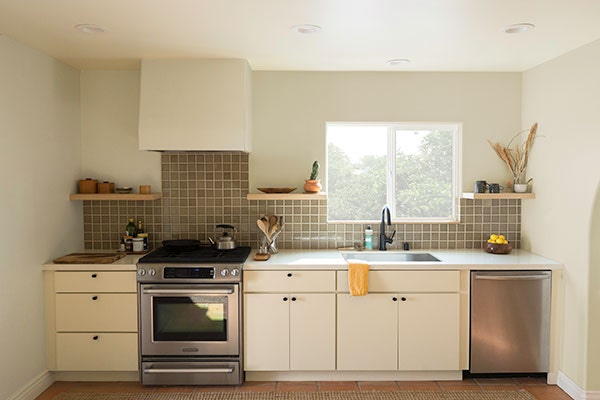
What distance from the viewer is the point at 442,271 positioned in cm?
347

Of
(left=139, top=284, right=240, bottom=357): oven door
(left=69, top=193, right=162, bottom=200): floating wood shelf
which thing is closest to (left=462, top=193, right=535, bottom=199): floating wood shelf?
(left=139, top=284, right=240, bottom=357): oven door

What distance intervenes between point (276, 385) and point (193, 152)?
1959mm

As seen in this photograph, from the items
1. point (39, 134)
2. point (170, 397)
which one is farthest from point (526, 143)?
point (39, 134)

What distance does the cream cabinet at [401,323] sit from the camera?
11.4 feet

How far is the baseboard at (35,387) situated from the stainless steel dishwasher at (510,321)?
3090 millimetres

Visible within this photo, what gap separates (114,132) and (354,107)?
80.4 inches

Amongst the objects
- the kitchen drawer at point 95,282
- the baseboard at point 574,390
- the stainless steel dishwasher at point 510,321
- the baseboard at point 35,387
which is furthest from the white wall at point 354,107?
the baseboard at point 35,387

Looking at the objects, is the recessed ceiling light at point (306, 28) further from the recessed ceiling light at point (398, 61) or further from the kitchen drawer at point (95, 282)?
the kitchen drawer at point (95, 282)

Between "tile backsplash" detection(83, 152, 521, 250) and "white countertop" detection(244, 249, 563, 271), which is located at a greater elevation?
"tile backsplash" detection(83, 152, 521, 250)

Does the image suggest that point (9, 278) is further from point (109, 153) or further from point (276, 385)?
point (276, 385)

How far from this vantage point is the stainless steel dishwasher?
11.3 feet

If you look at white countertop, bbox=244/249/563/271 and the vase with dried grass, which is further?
the vase with dried grass

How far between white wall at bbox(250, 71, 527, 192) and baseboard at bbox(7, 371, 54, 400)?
2098 mm

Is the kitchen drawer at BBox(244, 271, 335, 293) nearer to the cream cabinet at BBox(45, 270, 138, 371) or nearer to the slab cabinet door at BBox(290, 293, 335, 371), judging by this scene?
the slab cabinet door at BBox(290, 293, 335, 371)
